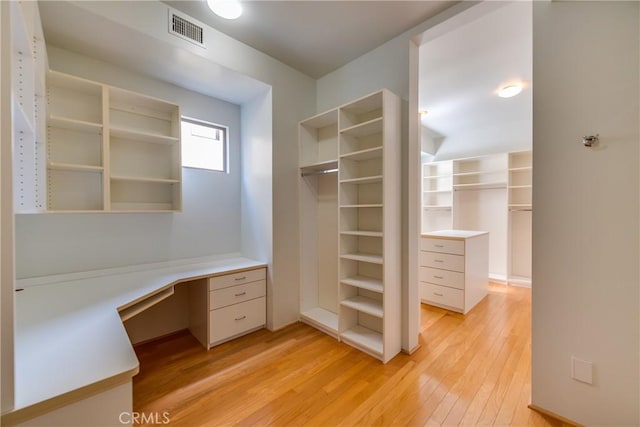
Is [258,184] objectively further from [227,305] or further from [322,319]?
[322,319]

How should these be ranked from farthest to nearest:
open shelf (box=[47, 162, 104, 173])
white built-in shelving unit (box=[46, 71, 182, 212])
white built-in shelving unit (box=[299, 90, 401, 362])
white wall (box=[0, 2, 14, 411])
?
1. white built-in shelving unit (box=[299, 90, 401, 362])
2. white built-in shelving unit (box=[46, 71, 182, 212])
3. open shelf (box=[47, 162, 104, 173])
4. white wall (box=[0, 2, 14, 411])

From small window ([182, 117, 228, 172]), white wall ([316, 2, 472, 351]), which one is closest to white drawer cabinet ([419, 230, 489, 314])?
white wall ([316, 2, 472, 351])

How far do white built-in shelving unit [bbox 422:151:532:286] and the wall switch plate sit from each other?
317 cm

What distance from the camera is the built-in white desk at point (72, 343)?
2.43ft

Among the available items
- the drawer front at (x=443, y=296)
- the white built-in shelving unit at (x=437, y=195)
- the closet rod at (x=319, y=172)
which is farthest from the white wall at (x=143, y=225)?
the white built-in shelving unit at (x=437, y=195)

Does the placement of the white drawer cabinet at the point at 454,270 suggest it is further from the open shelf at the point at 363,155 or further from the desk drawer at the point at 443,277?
the open shelf at the point at 363,155

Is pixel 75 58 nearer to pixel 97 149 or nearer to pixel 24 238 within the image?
pixel 97 149

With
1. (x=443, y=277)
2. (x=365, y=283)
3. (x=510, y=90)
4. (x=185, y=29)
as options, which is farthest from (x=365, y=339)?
(x=510, y=90)

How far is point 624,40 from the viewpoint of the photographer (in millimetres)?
1266

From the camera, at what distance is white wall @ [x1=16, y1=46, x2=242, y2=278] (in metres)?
1.91

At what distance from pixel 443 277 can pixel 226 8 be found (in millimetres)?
3538

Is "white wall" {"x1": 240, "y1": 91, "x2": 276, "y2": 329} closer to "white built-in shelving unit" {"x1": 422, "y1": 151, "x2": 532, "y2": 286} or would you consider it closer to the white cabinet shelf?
the white cabinet shelf

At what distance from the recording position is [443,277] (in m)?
3.13

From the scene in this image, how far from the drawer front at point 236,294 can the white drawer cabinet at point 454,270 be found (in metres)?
2.17
